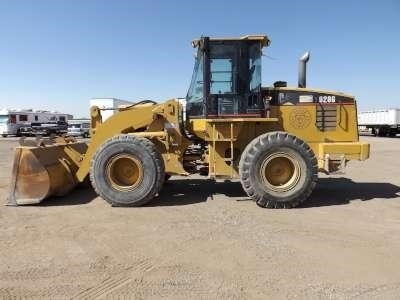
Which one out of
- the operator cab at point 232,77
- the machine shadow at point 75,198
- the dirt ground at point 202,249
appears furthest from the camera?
the operator cab at point 232,77

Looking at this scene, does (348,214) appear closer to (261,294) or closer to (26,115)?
(261,294)

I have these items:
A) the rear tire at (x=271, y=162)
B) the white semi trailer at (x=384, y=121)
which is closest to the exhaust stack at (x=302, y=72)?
the rear tire at (x=271, y=162)

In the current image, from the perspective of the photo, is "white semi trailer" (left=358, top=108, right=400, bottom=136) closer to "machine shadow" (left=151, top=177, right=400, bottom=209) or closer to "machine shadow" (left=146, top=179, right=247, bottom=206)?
"machine shadow" (left=151, top=177, right=400, bottom=209)

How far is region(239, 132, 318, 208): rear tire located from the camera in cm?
823

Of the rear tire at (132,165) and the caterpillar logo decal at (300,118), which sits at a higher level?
the caterpillar logo decal at (300,118)

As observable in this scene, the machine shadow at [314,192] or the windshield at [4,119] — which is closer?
the machine shadow at [314,192]

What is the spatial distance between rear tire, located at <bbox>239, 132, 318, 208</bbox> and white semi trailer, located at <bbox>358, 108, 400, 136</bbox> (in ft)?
119

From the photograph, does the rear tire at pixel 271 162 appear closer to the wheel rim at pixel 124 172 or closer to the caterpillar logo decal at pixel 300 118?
the caterpillar logo decal at pixel 300 118

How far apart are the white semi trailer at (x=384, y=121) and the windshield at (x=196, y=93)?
119ft

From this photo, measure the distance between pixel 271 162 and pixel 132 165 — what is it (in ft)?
8.36

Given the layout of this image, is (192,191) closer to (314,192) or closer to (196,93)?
(196,93)

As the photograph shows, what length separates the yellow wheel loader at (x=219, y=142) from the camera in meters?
8.32

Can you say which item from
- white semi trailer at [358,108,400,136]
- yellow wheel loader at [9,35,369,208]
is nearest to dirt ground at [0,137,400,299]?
yellow wheel loader at [9,35,369,208]

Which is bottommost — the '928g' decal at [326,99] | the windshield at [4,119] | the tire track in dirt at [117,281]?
the tire track in dirt at [117,281]
